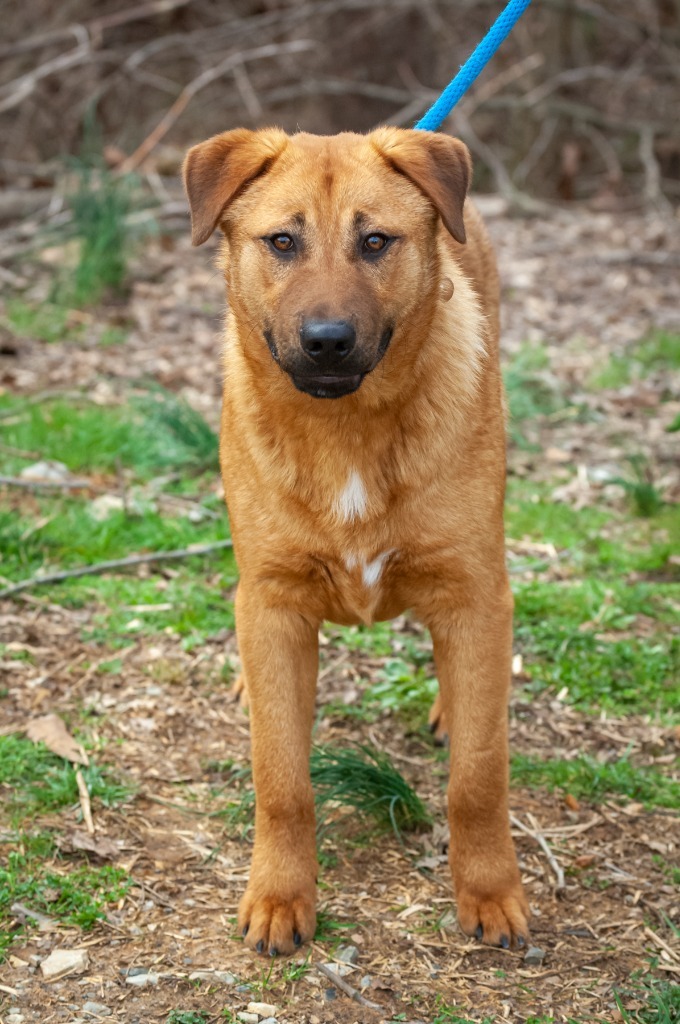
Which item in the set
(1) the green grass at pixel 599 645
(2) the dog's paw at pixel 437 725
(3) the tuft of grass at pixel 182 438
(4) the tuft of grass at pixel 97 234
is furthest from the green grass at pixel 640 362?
(2) the dog's paw at pixel 437 725

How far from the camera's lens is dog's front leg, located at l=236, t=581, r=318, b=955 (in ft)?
10.8

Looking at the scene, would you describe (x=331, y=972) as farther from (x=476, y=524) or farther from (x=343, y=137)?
(x=343, y=137)

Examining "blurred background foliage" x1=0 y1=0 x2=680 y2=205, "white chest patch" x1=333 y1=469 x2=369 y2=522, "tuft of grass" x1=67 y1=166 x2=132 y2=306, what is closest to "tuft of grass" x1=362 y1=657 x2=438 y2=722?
"white chest patch" x1=333 y1=469 x2=369 y2=522

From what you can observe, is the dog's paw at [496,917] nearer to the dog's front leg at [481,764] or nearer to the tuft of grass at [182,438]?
the dog's front leg at [481,764]

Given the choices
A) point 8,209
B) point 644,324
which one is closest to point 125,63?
point 8,209

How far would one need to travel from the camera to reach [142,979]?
10.0 ft

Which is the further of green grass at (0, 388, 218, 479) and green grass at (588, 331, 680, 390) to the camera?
green grass at (588, 331, 680, 390)

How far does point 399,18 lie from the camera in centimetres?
1259

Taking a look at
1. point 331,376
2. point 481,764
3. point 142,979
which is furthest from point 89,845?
point 331,376

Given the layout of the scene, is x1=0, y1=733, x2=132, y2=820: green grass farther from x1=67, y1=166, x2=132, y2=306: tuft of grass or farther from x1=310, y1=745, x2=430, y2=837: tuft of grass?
x1=67, y1=166, x2=132, y2=306: tuft of grass

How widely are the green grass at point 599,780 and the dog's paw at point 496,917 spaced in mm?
675

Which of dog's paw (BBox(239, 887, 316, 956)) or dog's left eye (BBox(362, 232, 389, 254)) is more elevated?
dog's left eye (BBox(362, 232, 389, 254))

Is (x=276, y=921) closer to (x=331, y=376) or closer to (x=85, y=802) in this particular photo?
(x=85, y=802)

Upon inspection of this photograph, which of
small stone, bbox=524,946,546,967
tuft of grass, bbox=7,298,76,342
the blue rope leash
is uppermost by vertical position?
the blue rope leash
